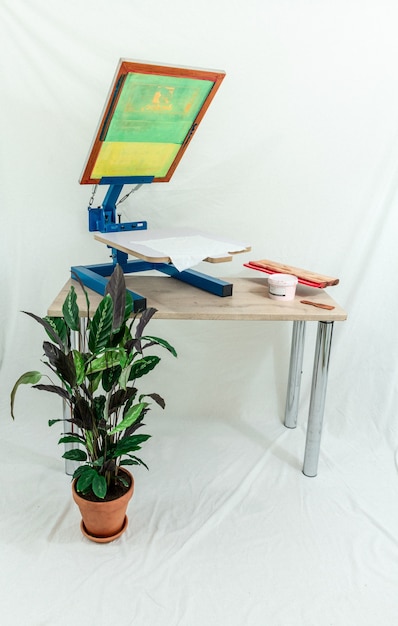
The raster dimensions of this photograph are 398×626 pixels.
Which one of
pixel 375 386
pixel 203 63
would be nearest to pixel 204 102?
A: pixel 203 63

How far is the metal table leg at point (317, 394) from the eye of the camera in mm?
1812

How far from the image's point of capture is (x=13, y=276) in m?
2.29

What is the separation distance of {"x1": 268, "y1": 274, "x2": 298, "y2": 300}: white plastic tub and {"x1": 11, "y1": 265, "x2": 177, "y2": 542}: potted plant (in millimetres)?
472

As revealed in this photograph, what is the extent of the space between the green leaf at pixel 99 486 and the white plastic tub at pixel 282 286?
31.0 inches

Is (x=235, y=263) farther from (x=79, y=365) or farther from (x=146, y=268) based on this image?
Result: (x=79, y=365)

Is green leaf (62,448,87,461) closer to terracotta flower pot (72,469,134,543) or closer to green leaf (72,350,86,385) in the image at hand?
terracotta flower pot (72,469,134,543)

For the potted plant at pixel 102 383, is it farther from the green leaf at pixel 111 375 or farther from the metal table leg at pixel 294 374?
the metal table leg at pixel 294 374

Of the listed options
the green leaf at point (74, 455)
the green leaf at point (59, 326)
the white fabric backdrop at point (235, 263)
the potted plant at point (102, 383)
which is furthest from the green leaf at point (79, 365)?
the white fabric backdrop at point (235, 263)

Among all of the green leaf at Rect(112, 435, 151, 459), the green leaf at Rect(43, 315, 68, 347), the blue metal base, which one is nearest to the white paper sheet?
the blue metal base

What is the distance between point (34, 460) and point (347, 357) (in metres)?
1.33

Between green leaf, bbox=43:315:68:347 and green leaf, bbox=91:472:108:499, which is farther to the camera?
green leaf, bbox=43:315:68:347

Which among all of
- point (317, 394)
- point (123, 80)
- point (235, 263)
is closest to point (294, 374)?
point (317, 394)

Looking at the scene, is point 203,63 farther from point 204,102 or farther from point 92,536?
point 92,536

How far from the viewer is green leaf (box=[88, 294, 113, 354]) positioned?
4.80ft
